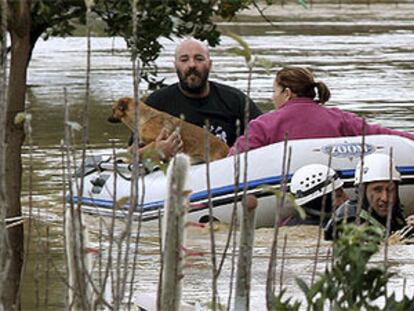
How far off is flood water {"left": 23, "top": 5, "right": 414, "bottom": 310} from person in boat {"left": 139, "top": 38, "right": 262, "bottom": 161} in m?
0.85

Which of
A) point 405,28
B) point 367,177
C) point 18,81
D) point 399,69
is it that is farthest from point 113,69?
point 18,81

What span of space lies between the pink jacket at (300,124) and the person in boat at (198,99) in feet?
2.81

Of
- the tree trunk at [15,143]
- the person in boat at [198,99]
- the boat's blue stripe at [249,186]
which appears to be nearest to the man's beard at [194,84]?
the person in boat at [198,99]

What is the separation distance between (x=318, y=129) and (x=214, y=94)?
4.39 feet

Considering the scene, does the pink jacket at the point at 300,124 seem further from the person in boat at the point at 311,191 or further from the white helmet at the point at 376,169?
the white helmet at the point at 376,169

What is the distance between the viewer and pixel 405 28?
3197 cm

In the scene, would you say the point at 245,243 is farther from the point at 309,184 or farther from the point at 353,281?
the point at 309,184

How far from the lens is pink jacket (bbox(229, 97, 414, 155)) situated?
11.6m

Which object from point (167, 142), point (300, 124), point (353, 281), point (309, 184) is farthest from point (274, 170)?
point (353, 281)

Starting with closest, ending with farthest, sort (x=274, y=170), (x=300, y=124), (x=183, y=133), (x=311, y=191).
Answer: (x=311, y=191)
(x=274, y=170)
(x=300, y=124)
(x=183, y=133)

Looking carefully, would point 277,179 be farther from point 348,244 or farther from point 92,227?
point 348,244

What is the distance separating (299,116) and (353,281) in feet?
23.9

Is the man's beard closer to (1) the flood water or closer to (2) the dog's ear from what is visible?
(2) the dog's ear

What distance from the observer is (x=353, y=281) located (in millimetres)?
4473
